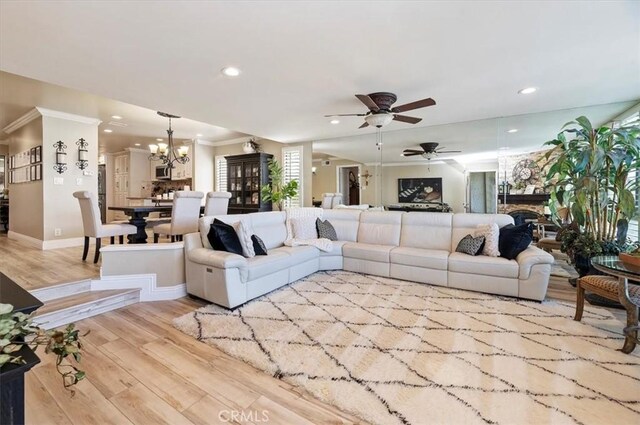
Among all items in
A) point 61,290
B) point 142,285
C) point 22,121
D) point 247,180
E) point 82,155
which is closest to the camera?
point 61,290

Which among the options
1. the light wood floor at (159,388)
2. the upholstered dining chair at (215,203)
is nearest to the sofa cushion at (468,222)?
the light wood floor at (159,388)

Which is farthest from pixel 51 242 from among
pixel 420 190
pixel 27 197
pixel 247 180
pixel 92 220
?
pixel 420 190

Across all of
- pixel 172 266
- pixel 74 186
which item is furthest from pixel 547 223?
pixel 74 186

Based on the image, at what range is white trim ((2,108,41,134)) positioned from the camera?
5168 mm

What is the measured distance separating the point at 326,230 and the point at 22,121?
629 cm

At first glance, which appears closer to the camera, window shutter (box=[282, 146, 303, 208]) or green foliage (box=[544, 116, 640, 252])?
green foliage (box=[544, 116, 640, 252])

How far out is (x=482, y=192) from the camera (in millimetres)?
4723

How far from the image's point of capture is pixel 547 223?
181 inches

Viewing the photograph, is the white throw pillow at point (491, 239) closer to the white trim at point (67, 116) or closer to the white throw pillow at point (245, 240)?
the white throw pillow at point (245, 240)

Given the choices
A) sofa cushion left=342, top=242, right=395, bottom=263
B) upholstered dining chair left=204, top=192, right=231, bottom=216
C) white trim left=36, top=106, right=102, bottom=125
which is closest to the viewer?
sofa cushion left=342, top=242, right=395, bottom=263

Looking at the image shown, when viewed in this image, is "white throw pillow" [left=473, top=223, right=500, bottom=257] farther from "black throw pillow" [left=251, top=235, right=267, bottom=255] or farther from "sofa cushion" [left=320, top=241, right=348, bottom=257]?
"black throw pillow" [left=251, top=235, right=267, bottom=255]

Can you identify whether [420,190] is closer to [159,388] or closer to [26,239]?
→ [159,388]

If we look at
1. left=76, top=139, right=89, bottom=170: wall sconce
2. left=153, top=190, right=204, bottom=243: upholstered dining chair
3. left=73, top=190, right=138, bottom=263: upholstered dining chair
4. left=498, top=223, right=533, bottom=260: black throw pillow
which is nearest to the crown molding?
left=76, top=139, right=89, bottom=170: wall sconce

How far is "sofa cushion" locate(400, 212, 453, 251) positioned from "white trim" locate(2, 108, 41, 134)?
6.63 meters
